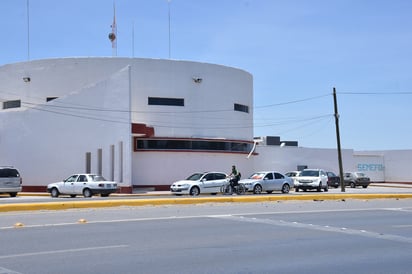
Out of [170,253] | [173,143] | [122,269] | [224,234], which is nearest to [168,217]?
[224,234]

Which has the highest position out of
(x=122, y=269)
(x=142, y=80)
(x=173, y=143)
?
(x=142, y=80)

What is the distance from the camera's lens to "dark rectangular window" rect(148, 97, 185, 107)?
132 feet

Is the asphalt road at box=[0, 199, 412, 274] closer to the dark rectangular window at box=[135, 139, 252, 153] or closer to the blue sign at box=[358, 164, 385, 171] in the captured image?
the dark rectangular window at box=[135, 139, 252, 153]

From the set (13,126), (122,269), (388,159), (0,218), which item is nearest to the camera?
(122,269)

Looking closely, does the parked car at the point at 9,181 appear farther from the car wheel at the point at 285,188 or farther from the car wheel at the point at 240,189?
the car wheel at the point at 285,188

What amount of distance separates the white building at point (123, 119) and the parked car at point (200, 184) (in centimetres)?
522

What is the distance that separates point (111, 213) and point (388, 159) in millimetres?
45310

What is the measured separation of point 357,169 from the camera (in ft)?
185

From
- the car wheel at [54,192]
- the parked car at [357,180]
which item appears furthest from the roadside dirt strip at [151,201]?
the parked car at [357,180]

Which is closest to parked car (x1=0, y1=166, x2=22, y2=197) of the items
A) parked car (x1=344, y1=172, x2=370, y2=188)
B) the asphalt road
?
the asphalt road

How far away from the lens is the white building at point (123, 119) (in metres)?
37.4

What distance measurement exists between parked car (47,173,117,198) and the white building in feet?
14.9

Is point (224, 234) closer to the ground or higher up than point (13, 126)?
closer to the ground

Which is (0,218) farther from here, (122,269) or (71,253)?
(122,269)
